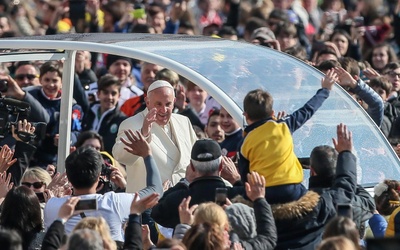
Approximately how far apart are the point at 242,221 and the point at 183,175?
230 cm

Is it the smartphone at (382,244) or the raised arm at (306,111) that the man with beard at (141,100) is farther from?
the smartphone at (382,244)

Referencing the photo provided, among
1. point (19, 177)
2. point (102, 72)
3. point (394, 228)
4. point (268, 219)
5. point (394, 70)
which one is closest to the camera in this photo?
point (268, 219)

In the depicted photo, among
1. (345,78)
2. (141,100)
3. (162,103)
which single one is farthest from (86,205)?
(141,100)

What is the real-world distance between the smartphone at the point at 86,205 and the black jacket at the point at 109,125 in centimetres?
479

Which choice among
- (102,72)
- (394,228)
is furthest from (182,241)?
(102,72)

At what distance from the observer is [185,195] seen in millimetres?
8164

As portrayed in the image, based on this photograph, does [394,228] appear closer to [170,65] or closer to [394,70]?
[170,65]

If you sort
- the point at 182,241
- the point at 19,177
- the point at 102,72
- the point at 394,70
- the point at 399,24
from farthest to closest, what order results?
the point at 399,24, the point at 102,72, the point at 394,70, the point at 19,177, the point at 182,241

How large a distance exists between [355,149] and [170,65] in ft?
5.15

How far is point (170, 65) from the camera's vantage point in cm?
923

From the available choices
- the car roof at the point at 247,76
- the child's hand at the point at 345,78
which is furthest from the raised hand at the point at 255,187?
the child's hand at the point at 345,78

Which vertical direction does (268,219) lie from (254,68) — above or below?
below

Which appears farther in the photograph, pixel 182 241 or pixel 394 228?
pixel 394 228

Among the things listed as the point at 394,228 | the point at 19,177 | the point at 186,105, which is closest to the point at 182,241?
the point at 394,228
